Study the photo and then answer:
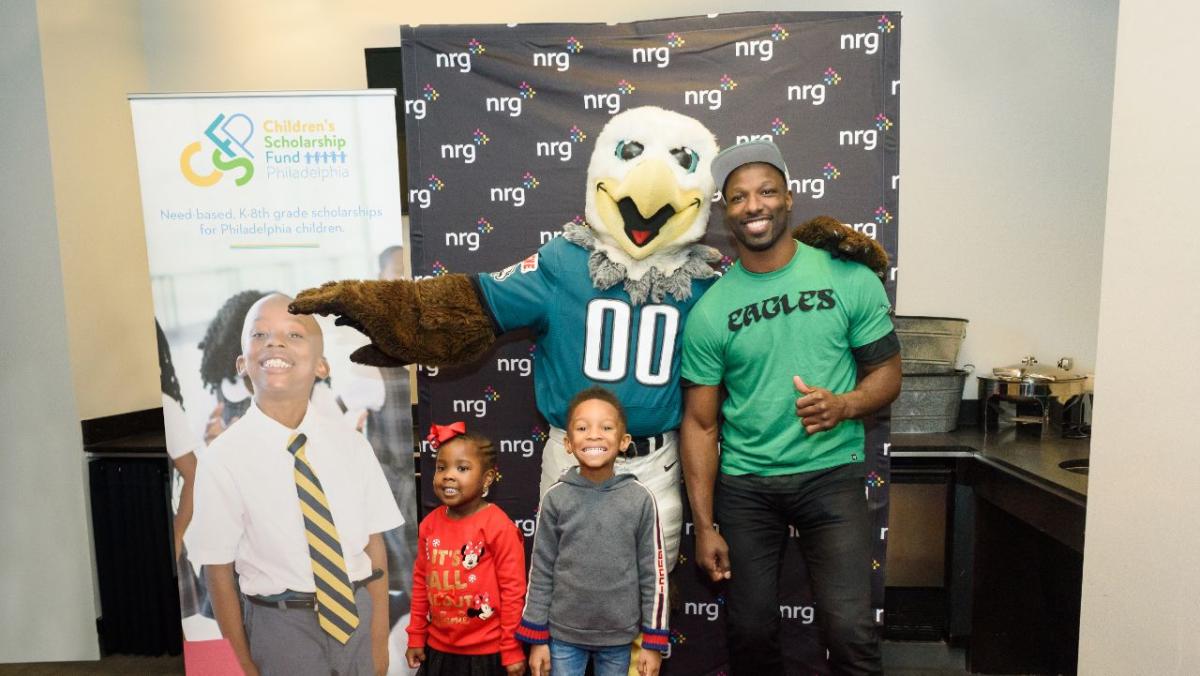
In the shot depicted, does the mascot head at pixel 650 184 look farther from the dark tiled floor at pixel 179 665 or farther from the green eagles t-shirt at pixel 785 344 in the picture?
the dark tiled floor at pixel 179 665

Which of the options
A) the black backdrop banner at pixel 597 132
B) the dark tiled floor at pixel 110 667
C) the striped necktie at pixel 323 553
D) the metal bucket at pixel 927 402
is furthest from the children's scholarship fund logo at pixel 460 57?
the dark tiled floor at pixel 110 667

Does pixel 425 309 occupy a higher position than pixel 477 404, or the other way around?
pixel 425 309

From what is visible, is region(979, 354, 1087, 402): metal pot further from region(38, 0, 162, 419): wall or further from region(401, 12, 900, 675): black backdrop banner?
region(38, 0, 162, 419): wall

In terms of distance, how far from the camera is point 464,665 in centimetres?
182

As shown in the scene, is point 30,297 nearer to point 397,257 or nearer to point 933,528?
point 397,257

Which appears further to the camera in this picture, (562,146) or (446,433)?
(562,146)

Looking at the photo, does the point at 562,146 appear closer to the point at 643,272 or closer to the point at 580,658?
the point at 643,272

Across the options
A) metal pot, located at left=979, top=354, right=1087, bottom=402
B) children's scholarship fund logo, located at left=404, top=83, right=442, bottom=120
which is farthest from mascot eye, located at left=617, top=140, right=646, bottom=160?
metal pot, located at left=979, top=354, right=1087, bottom=402

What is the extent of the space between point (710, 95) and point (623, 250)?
0.64 metres

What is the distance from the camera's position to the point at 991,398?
278 centimetres

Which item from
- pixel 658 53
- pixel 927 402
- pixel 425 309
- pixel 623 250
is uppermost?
pixel 658 53

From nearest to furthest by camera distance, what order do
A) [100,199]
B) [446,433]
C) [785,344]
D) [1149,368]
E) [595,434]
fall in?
[1149,368]
[595,434]
[785,344]
[446,433]
[100,199]

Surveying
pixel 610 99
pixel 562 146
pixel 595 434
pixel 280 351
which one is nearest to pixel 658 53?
pixel 610 99

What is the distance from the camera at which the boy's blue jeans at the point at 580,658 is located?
170cm
